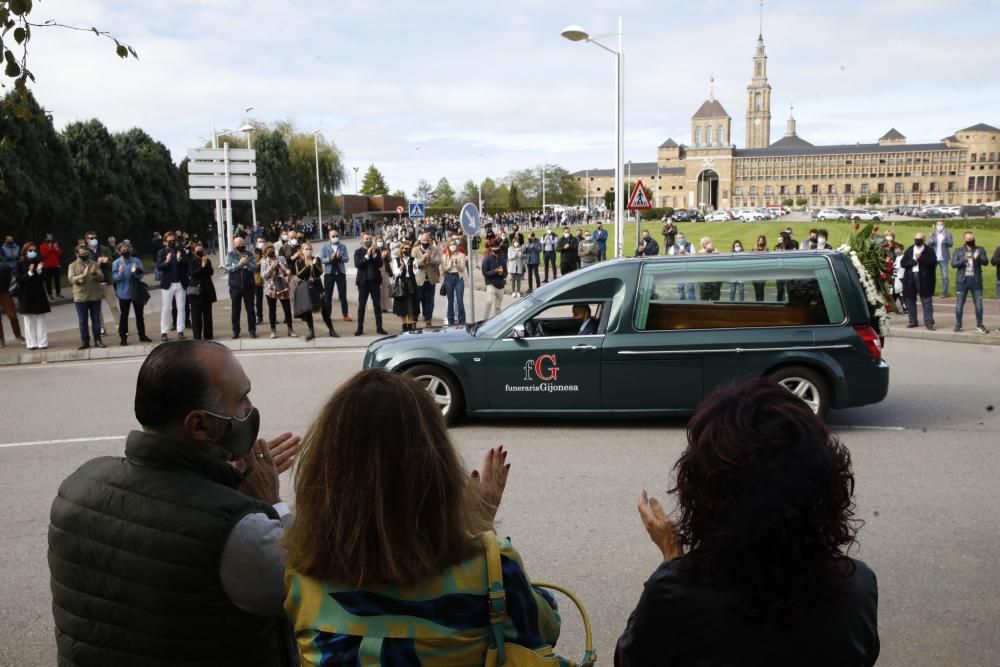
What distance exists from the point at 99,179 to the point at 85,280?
2764 centimetres

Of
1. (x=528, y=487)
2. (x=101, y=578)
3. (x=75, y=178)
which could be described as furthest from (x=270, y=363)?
(x=75, y=178)

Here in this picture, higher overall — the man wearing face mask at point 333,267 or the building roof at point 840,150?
the building roof at point 840,150

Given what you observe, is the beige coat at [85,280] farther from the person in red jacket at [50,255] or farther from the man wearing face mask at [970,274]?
the man wearing face mask at [970,274]

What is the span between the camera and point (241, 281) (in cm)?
1568

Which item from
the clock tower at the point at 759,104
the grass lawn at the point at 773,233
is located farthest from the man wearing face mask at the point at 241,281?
the clock tower at the point at 759,104

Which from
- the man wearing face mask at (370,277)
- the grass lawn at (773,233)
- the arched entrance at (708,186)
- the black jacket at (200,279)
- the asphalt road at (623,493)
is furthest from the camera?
the arched entrance at (708,186)

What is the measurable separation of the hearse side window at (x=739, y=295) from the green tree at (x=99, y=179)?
35.2 m

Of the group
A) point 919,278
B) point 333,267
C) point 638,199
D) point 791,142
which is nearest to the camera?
point 919,278

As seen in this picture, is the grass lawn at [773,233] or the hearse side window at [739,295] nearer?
the hearse side window at [739,295]

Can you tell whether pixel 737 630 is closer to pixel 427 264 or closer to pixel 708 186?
pixel 427 264

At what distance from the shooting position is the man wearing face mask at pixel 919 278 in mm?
16047

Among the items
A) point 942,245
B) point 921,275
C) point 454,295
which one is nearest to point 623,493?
point 454,295

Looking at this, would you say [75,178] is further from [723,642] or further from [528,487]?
[723,642]

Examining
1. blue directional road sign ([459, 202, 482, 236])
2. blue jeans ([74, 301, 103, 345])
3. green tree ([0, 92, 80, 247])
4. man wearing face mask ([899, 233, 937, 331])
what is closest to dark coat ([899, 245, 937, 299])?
man wearing face mask ([899, 233, 937, 331])
